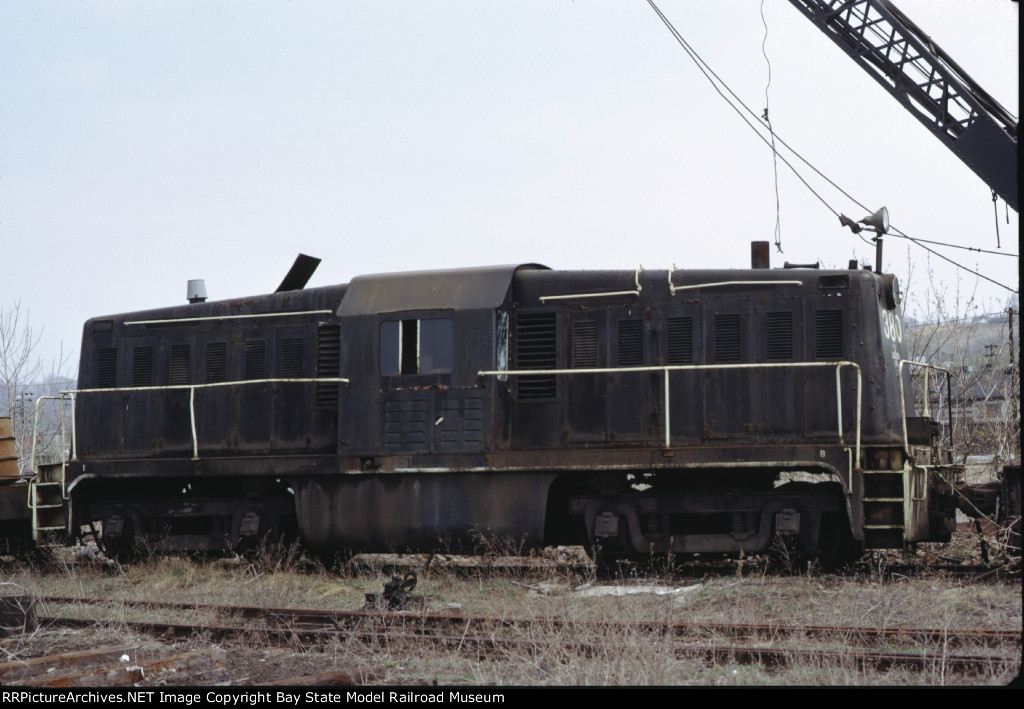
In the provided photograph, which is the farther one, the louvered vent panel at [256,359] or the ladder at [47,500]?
the ladder at [47,500]

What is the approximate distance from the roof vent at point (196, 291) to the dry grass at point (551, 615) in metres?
3.31

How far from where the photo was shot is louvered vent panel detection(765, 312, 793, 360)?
1070cm

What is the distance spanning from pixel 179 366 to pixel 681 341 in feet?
20.7

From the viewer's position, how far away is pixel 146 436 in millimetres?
12711

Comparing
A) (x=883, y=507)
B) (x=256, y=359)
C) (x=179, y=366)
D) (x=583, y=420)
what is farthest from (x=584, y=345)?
(x=179, y=366)

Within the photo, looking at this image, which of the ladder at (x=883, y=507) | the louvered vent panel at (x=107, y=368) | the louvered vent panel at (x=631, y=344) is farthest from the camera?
Result: the louvered vent panel at (x=107, y=368)

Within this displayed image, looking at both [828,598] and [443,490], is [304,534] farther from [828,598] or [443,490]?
[828,598]

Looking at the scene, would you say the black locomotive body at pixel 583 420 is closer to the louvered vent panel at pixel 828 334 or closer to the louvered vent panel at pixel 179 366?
the louvered vent panel at pixel 828 334

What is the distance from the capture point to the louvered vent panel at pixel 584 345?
11.2 meters

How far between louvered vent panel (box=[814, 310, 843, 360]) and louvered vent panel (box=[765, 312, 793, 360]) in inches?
10.3

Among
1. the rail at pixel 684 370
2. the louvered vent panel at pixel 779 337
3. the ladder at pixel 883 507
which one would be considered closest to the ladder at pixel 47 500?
the rail at pixel 684 370

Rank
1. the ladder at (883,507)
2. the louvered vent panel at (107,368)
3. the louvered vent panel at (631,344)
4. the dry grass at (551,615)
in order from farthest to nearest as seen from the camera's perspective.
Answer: the louvered vent panel at (107,368) → the louvered vent panel at (631,344) → the ladder at (883,507) → the dry grass at (551,615)

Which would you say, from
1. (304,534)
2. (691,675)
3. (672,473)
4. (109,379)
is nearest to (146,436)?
(109,379)

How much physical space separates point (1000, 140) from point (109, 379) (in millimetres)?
16051
